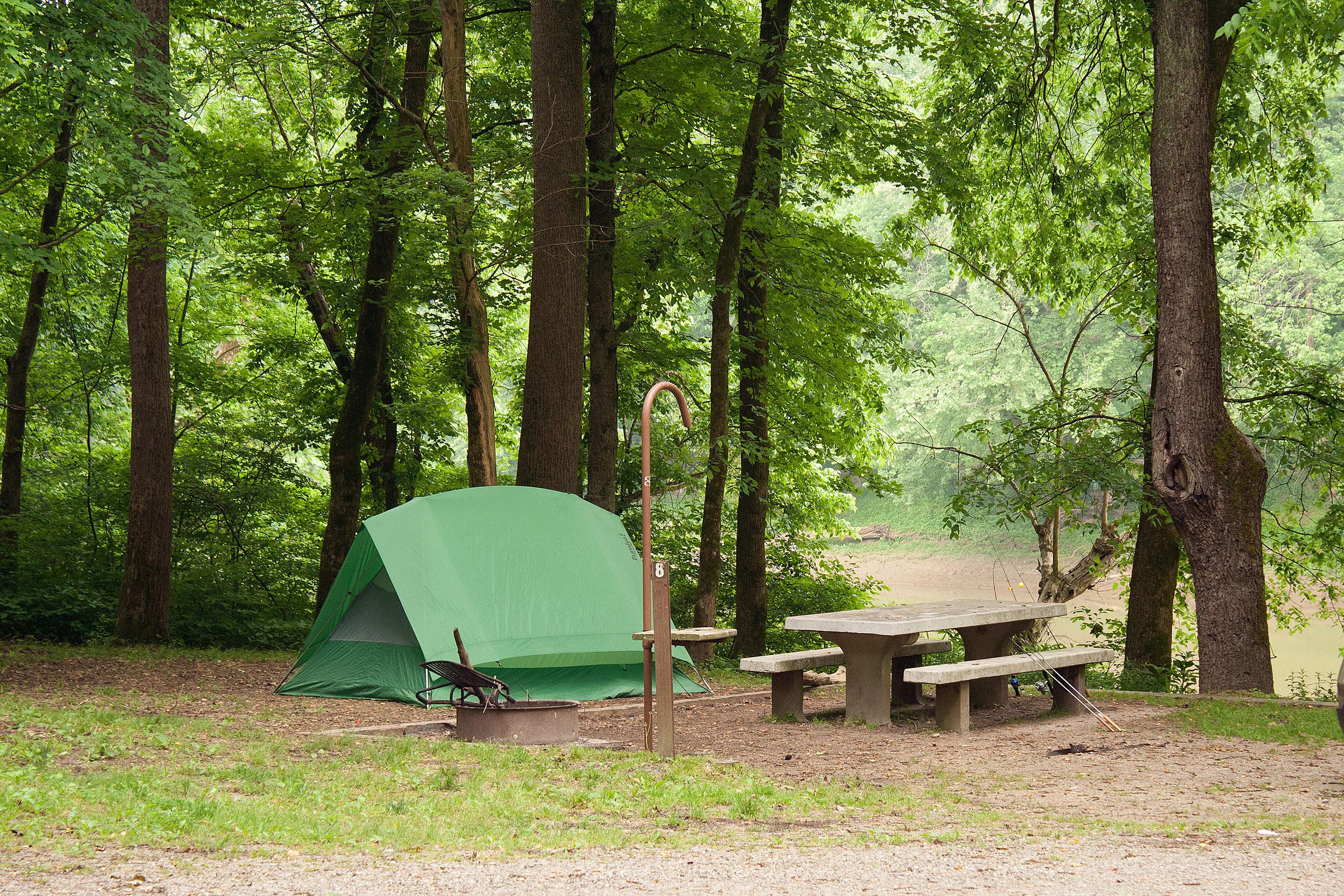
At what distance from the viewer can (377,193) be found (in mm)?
12008

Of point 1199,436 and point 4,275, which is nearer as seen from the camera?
point 1199,436

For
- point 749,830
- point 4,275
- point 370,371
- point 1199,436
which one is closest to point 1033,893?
point 749,830

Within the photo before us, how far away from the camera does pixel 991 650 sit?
28.9 ft

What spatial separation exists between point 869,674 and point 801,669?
514 millimetres

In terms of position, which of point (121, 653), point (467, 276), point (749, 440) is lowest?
point (121, 653)

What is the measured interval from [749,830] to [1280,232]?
11768 millimetres

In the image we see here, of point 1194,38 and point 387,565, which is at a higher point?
point 1194,38

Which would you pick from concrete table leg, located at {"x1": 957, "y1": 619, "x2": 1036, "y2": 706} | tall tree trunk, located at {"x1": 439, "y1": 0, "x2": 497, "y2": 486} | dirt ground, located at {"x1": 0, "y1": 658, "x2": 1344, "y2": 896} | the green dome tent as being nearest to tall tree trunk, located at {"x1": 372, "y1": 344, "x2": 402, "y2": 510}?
tall tree trunk, located at {"x1": 439, "y1": 0, "x2": 497, "y2": 486}

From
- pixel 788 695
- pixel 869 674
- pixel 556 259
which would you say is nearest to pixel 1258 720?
pixel 869 674

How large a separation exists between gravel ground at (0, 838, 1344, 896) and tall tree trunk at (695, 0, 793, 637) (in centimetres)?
801

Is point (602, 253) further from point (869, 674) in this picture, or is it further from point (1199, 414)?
point (1199, 414)

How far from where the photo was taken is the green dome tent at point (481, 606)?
865 centimetres

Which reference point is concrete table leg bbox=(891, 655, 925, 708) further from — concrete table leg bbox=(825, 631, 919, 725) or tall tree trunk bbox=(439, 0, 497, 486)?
tall tree trunk bbox=(439, 0, 497, 486)

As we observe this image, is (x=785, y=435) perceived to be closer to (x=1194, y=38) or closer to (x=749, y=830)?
(x=1194, y=38)
